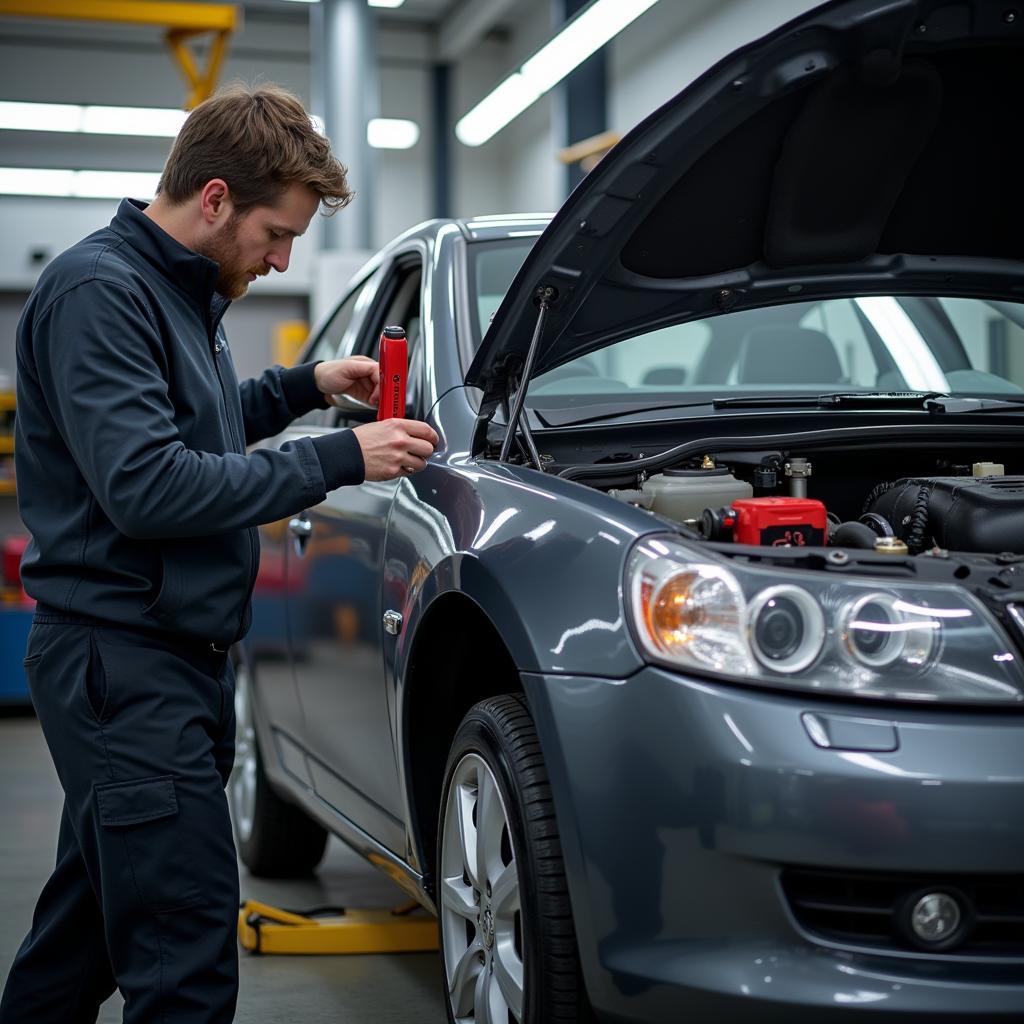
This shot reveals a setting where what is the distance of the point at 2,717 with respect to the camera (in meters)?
6.49

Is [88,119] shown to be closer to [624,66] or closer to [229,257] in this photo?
[624,66]

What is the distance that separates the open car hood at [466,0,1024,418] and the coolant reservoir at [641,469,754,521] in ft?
0.98

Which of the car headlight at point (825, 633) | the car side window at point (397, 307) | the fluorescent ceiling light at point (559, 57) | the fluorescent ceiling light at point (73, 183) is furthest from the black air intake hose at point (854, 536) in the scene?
the fluorescent ceiling light at point (73, 183)

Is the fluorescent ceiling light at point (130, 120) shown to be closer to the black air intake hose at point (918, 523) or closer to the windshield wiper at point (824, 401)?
the windshield wiper at point (824, 401)

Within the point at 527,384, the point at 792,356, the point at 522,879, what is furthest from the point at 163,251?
the point at 792,356

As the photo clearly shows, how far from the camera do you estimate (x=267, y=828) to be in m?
3.70

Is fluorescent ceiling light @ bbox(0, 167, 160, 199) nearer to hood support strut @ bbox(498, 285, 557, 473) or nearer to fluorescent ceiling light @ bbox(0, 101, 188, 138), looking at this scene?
fluorescent ceiling light @ bbox(0, 101, 188, 138)

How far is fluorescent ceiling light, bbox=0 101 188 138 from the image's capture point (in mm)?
13961

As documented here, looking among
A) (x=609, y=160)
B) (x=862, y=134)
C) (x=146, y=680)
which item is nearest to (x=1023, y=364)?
(x=862, y=134)

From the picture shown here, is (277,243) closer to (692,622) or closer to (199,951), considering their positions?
(692,622)

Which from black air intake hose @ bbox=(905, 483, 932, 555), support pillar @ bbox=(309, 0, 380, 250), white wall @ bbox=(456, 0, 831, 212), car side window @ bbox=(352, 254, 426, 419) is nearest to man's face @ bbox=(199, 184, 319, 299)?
car side window @ bbox=(352, 254, 426, 419)

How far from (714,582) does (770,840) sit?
1.03ft

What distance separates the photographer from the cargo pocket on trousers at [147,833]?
193 centimetres

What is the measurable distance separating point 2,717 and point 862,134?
5302 millimetres
